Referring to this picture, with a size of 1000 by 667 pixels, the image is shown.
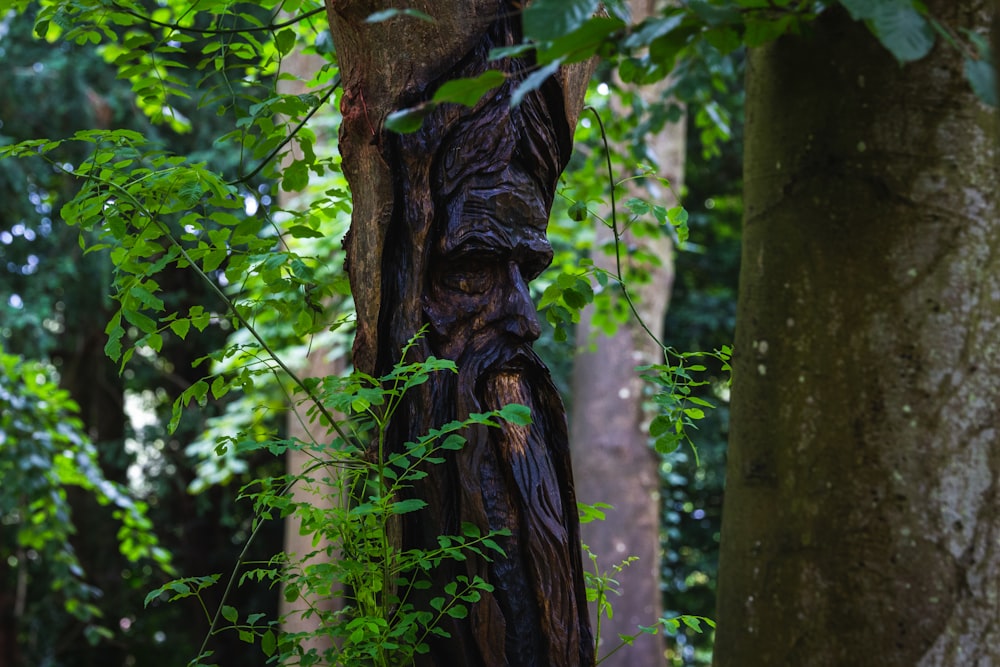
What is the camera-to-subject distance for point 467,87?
1.05 meters

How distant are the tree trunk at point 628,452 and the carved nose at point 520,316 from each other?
19.0 feet

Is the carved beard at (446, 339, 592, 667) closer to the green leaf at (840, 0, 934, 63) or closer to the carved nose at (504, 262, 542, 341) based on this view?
the carved nose at (504, 262, 542, 341)

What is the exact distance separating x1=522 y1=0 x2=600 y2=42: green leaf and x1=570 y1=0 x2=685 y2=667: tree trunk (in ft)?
21.4

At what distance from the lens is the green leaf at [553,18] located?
3.12 ft

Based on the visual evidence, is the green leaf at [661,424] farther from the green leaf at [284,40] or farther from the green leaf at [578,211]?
the green leaf at [284,40]

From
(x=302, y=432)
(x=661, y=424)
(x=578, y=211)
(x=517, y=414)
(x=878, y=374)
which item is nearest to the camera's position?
(x=878, y=374)

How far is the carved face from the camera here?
5.60 ft

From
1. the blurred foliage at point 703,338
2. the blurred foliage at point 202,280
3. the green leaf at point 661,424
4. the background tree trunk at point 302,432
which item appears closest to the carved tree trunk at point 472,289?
the green leaf at point 661,424

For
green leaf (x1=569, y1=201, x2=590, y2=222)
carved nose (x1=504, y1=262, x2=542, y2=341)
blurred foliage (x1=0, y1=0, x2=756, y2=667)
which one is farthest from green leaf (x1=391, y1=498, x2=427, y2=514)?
green leaf (x1=569, y1=201, x2=590, y2=222)

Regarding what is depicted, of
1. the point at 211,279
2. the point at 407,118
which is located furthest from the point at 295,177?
the point at 407,118

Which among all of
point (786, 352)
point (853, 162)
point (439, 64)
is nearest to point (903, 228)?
point (853, 162)

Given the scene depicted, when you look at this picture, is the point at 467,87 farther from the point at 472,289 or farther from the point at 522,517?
the point at 522,517

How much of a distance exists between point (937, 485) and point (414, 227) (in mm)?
975

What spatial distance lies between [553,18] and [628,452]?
7.09 metres
